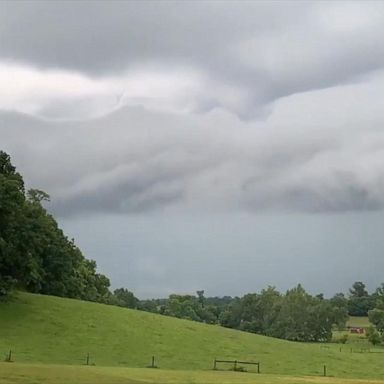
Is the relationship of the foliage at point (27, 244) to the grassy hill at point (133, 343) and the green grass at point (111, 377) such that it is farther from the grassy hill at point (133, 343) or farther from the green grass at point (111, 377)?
the green grass at point (111, 377)

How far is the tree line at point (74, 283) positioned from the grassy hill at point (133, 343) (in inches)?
179

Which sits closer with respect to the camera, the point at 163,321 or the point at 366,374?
the point at 366,374

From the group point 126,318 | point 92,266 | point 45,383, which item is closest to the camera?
point 45,383

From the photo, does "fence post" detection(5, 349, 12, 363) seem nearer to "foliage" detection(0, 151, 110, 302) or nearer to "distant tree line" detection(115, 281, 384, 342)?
"foliage" detection(0, 151, 110, 302)

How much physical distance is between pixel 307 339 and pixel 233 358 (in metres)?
82.3

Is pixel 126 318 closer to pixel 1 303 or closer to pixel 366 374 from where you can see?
pixel 1 303

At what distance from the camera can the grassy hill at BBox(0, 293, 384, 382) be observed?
64.3m

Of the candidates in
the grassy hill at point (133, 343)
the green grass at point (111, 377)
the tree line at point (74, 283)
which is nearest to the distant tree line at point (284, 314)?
the tree line at point (74, 283)

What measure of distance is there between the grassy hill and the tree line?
4.54 meters

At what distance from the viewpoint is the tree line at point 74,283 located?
236 ft

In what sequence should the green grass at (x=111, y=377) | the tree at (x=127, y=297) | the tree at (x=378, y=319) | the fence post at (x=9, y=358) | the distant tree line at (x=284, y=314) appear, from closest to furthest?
the green grass at (x=111, y=377) → the fence post at (x=9, y=358) → the tree at (x=378, y=319) → the distant tree line at (x=284, y=314) → the tree at (x=127, y=297)

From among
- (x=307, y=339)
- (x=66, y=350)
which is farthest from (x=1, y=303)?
(x=307, y=339)

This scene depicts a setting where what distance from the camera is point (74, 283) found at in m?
98.2

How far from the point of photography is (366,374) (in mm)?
68062
